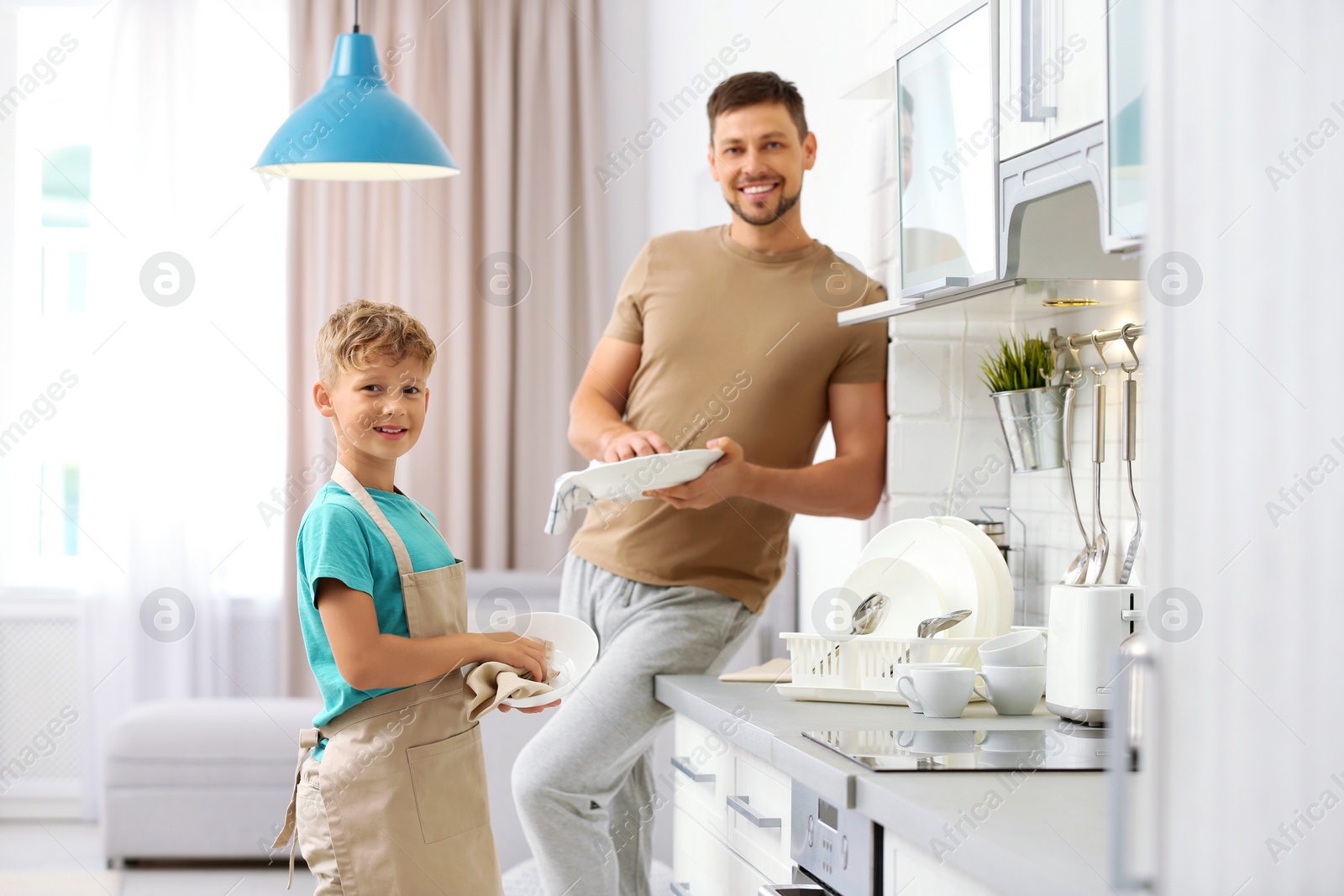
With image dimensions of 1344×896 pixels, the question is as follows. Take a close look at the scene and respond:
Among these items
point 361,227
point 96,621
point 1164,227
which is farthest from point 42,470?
point 1164,227

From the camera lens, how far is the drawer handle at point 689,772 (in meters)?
1.75

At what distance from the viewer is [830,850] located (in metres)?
1.28

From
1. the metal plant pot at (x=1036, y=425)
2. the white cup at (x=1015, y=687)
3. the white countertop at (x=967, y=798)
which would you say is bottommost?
the white countertop at (x=967, y=798)

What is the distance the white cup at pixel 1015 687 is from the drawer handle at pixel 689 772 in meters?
0.44

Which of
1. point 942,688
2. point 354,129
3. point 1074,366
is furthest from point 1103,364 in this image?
point 354,129

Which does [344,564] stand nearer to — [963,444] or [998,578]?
[998,578]

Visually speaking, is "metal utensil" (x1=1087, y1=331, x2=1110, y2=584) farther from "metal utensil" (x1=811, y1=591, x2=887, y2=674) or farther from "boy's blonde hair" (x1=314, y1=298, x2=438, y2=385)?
"boy's blonde hair" (x1=314, y1=298, x2=438, y2=385)

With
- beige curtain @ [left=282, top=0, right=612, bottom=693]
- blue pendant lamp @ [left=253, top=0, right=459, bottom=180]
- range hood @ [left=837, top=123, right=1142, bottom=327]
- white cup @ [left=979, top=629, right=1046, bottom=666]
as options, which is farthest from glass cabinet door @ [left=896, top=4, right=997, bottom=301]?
beige curtain @ [left=282, top=0, right=612, bottom=693]

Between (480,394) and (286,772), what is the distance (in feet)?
4.74

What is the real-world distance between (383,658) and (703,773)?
689 millimetres

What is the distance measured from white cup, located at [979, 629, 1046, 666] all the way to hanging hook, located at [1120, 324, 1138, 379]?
1.26 feet

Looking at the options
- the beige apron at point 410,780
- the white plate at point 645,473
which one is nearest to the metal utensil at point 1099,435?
the white plate at point 645,473

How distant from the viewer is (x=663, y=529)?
1.94 m

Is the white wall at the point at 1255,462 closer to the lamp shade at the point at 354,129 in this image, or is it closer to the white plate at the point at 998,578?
the white plate at the point at 998,578
